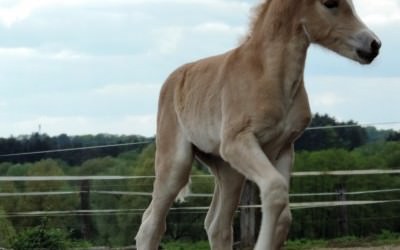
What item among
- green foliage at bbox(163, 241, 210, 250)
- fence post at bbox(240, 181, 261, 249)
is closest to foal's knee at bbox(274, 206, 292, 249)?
fence post at bbox(240, 181, 261, 249)

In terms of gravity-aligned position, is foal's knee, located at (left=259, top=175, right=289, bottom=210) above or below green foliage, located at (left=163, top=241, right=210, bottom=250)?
above

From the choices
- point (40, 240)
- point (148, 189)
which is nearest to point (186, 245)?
point (40, 240)

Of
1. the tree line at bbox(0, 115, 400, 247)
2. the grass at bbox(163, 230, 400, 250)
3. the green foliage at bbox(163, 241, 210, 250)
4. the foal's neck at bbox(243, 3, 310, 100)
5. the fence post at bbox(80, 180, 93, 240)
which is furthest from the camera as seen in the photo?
the tree line at bbox(0, 115, 400, 247)

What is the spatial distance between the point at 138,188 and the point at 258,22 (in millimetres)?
11400

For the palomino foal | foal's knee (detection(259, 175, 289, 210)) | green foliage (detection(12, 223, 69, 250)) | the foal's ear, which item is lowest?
green foliage (detection(12, 223, 69, 250))

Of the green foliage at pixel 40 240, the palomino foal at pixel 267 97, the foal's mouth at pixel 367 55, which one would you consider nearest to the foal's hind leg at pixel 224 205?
the palomino foal at pixel 267 97

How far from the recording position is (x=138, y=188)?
714 inches

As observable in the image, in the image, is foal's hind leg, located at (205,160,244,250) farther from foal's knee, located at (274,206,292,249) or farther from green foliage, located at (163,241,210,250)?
green foliage, located at (163,241,210,250)

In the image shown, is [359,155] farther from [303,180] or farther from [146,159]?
[146,159]

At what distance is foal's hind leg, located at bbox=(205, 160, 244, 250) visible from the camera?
299 inches

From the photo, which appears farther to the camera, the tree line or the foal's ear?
the tree line

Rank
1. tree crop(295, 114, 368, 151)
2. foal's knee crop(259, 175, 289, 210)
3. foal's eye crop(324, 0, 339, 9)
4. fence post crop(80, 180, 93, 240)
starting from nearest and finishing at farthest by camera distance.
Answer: foal's knee crop(259, 175, 289, 210)
foal's eye crop(324, 0, 339, 9)
fence post crop(80, 180, 93, 240)
tree crop(295, 114, 368, 151)

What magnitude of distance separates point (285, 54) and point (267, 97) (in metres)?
0.32

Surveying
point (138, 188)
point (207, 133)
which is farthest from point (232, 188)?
point (138, 188)
